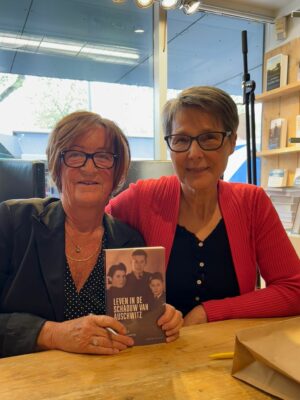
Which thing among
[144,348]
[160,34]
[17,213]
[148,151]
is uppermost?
[160,34]

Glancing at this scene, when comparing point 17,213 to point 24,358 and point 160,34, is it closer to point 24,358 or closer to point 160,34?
point 24,358

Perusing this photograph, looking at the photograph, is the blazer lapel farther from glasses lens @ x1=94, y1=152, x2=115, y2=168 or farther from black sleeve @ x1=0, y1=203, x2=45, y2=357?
glasses lens @ x1=94, y1=152, x2=115, y2=168

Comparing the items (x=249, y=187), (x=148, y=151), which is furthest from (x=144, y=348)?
(x=148, y=151)

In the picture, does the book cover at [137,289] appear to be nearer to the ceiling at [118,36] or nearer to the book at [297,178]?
the book at [297,178]

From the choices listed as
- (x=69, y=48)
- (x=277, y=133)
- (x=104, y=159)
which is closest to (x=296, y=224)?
(x=277, y=133)

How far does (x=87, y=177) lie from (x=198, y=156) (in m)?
0.39

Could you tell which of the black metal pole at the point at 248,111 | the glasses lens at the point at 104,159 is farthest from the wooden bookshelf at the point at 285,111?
the glasses lens at the point at 104,159

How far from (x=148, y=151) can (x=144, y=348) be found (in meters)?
2.64

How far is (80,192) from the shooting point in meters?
1.17

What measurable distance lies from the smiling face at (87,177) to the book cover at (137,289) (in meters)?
0.36

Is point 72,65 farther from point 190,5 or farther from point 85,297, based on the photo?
point 85,297

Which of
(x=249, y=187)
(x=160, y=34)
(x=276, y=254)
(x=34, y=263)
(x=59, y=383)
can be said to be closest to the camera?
(x=59, y=383)

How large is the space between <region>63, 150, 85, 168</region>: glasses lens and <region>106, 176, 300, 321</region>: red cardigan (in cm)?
28

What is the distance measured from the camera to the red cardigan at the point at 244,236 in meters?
1.16
